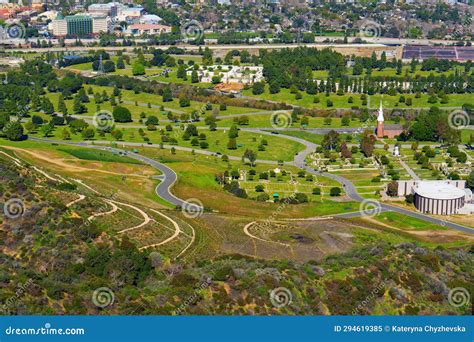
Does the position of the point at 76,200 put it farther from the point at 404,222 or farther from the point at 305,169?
the point at 305,169

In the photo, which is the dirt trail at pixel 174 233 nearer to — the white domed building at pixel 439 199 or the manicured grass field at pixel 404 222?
the manicured grass field at pixel 404 222

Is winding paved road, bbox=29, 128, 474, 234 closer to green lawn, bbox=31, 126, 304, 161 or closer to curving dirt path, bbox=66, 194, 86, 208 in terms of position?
green lawn, bbox=31, 126, 304, 161

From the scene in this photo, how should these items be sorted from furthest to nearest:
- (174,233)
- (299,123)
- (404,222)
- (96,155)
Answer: (299,123), (96,155), (404,222), (174,233)

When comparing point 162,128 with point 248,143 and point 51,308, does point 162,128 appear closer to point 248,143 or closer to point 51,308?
point 248,143

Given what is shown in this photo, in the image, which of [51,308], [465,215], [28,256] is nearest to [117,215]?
[28,256]

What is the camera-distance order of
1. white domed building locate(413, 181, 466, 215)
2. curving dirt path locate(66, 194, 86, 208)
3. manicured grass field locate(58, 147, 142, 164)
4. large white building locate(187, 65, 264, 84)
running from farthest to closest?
1. large white building locate(187, 65, 264, 84)
2. manicured grass field locate(58, 147, 142, 164)
3. white domed building locate(413, 181, 466, 215)
4. curving dirt path locate(66, 194, 86, 208)

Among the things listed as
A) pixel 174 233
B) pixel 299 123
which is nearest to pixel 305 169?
pixel 299 123

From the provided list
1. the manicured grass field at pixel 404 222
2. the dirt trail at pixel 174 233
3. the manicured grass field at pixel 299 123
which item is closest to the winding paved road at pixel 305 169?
the manicured grass field at pixel 404 222

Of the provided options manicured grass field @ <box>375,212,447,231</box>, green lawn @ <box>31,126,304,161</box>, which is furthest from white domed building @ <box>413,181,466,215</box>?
green lawn @ <box>31,126,304,161</box>

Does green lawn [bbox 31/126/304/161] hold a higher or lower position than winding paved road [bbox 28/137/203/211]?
lower

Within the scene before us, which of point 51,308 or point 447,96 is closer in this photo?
point 51,308

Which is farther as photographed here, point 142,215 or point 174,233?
point 142,215
